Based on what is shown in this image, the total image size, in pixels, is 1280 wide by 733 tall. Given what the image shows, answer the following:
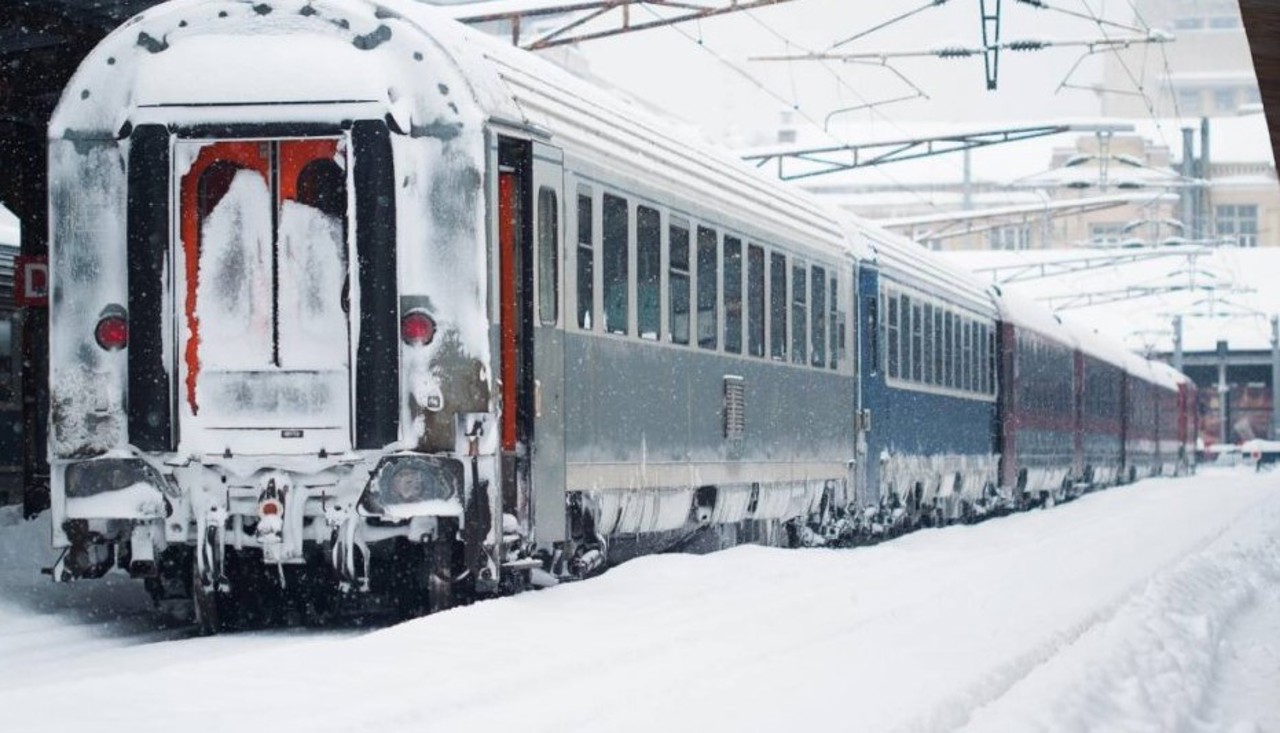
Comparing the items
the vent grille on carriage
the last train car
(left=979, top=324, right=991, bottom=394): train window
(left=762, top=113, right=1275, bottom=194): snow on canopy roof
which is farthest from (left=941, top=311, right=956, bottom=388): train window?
(left=762, top=113, right=1275, bottom=194): snow on canopy roof

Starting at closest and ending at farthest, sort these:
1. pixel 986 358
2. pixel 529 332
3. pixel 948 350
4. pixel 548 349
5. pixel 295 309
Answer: pixel 295 309
pixel 529 332
pixel 548 349
pixel 948 350
pixel 986 358

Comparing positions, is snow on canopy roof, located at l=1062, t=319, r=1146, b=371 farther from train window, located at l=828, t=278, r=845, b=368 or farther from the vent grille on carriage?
the vent grille on carriage

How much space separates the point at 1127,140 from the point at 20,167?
10120cm

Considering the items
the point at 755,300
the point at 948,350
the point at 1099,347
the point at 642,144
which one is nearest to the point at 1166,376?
the point at 1099,347

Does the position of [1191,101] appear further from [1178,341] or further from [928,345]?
[928,345]

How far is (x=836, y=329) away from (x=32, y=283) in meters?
8.39

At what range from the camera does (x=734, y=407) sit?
1748 cm

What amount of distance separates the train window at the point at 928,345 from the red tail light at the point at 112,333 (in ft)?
49.6

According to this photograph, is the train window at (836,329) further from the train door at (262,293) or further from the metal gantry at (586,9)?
the train door at (262,293)

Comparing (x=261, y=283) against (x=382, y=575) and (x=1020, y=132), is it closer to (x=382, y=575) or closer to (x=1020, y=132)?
(x=382, y=575)

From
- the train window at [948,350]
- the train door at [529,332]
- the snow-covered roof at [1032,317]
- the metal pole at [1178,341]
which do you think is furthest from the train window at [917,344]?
the metal pole at [1178,341]

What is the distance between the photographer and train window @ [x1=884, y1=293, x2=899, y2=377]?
23953mm

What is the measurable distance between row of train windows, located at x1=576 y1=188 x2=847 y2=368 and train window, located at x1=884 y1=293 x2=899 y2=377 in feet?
8.40

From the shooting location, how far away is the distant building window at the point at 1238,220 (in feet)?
398
